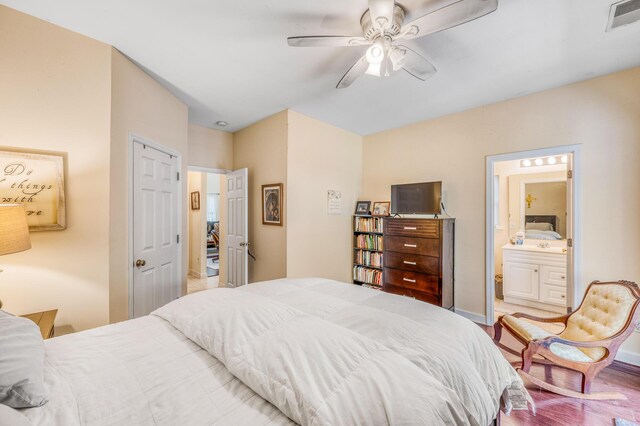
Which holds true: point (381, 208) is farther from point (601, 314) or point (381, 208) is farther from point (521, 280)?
point (601, 314)

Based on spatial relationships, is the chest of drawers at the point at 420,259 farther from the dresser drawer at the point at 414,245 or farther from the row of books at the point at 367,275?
the row of books at the point at 367,275

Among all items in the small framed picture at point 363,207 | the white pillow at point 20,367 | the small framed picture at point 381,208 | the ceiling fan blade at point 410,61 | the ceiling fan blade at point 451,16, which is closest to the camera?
the white pillow at point 20,367

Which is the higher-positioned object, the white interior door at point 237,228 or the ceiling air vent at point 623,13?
the ceiling air vent at point 623,13

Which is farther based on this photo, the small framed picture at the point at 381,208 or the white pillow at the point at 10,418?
the small framed picture at the point at 381,208

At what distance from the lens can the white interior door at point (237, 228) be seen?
360cm

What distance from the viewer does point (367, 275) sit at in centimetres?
404

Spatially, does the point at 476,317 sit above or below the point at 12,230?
below

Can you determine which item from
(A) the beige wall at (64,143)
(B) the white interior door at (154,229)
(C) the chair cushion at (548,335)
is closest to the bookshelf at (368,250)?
(C) the chair cushion at (548,335)

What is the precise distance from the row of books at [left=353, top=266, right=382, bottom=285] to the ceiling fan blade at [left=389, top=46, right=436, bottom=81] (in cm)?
280

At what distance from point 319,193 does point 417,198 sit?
133cm

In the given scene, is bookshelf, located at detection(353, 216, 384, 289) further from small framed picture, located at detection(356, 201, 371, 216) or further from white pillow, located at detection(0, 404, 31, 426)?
white pillow, located at detection(0, 404, 31, 426)

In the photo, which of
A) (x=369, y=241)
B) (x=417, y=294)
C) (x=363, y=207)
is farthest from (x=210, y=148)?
(x=417, y=294)

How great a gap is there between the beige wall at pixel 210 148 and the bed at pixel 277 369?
9.51ft

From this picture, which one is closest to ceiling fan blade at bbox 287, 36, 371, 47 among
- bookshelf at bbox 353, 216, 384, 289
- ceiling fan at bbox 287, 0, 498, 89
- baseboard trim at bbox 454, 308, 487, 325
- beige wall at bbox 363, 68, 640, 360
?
ceiling fan at bbox 287, 0, 498, 89
